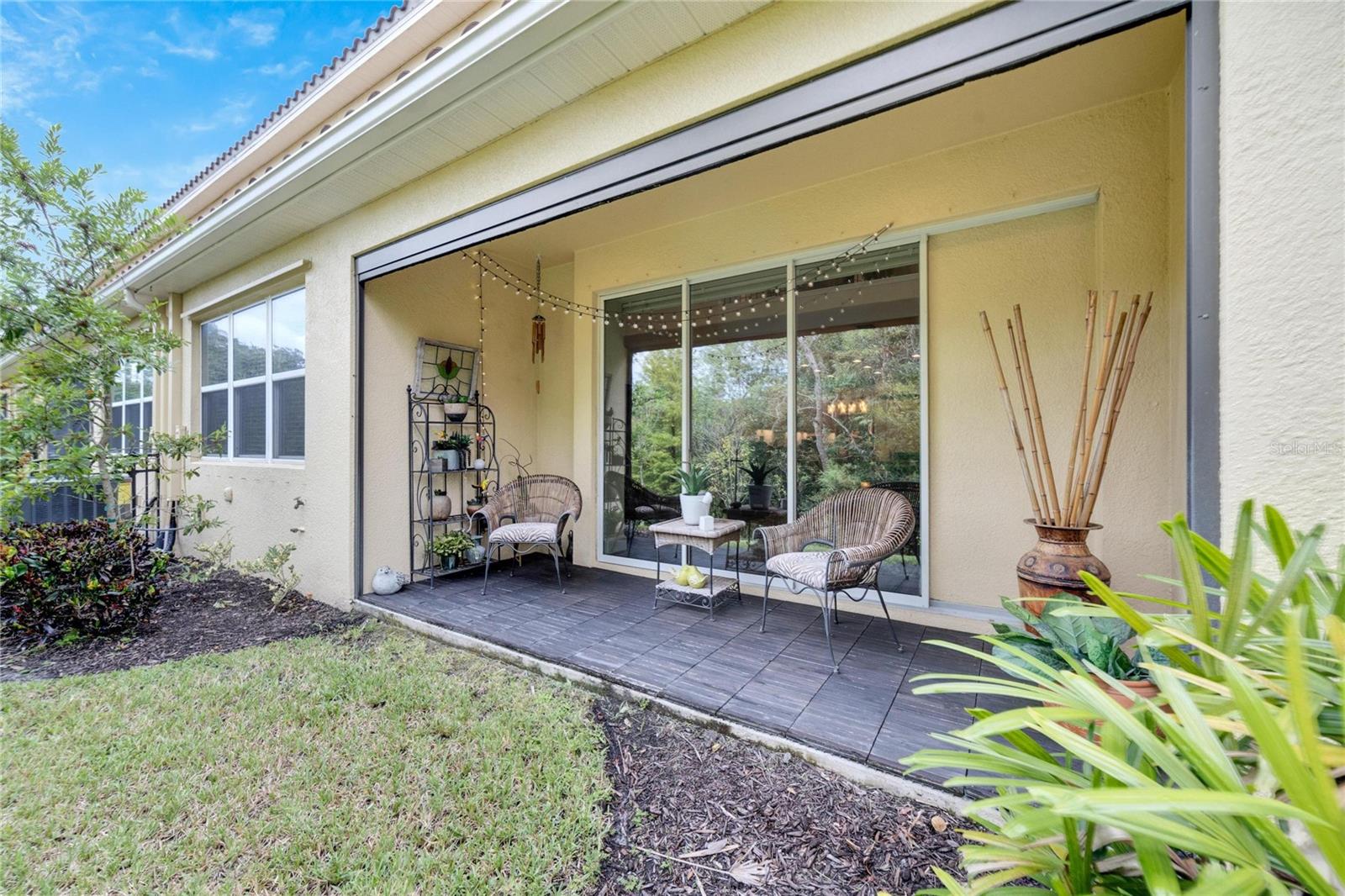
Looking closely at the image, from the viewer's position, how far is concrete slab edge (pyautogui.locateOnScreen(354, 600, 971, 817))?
186cm

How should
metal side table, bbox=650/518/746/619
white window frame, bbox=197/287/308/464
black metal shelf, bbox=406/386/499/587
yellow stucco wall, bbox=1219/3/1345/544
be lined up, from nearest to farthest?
yellow stucco wall, bbox=1219/3/1345/544 < metal side table, bbox=650/518/746/619 < black metal shelf, bbox=406/386/499/587 < white window frame, bbox=197/287/308/464

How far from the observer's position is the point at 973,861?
36.3 inches

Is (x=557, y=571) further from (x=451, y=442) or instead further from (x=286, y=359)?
(x=286, y=359)

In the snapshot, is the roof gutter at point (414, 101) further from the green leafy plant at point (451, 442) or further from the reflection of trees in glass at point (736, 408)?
the reflection of trees in glass at point (736, 408)

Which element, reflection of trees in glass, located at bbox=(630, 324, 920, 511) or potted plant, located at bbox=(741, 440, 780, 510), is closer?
reflection of trees in glass, located at bbox=(630, 324, 920, 511)

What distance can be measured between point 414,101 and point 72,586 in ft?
13.8

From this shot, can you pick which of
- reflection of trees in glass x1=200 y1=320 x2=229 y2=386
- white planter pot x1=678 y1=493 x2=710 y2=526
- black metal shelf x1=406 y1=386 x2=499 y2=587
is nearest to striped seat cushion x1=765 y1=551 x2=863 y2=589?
white planter pot x1=678 y1=493 x2=710 y2=526

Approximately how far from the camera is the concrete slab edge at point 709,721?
6.11ft

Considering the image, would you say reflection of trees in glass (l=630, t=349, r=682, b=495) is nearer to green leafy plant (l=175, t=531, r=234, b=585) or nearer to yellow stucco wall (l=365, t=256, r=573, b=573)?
yellow stucco wall (l=365, t=256, r=573, b=573)

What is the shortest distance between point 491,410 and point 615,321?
1.64 m

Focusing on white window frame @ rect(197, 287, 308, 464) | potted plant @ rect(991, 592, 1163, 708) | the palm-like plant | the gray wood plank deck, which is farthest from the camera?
white window frame @ rect(197, 287, 308, 464)

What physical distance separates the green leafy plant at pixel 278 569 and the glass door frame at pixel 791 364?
8.79 ft

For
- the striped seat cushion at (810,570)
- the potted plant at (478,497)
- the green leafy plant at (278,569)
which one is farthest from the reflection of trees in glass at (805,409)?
the green leafy plant at (278,569)

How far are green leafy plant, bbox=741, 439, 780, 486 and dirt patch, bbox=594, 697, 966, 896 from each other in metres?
2.28
